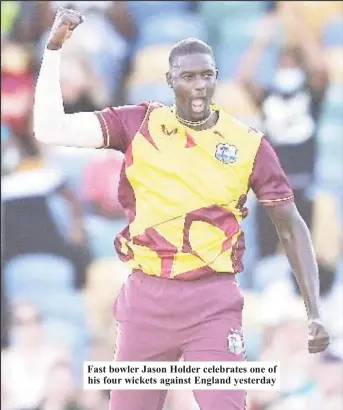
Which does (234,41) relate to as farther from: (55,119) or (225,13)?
(55,119)

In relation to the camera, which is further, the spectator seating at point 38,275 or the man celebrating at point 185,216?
the spectator seating at point 38,275

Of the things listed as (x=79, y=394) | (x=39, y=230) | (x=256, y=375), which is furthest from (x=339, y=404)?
(x=256, y=375)

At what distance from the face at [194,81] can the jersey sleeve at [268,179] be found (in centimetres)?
25

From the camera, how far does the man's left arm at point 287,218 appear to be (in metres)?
4.25

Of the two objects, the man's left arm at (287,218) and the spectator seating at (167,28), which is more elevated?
the spectator seating at (167,28)

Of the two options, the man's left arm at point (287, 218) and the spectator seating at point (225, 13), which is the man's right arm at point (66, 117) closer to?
the man's left arm at point (287, 218)

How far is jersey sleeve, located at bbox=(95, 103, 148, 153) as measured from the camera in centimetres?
421

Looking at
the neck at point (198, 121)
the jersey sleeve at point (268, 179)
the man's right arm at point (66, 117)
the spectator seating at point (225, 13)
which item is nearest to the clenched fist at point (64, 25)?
the man's right arm at point (66, 117)

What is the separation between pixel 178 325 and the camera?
415 centimetres

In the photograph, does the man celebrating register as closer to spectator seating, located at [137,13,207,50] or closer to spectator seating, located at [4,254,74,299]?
spectator seating, located at [4,254,74,299]

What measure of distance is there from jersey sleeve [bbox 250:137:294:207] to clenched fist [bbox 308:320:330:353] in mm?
453

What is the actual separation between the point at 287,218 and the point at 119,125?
2.17 feet

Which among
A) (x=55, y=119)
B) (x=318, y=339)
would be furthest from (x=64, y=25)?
(x=318, y=339)

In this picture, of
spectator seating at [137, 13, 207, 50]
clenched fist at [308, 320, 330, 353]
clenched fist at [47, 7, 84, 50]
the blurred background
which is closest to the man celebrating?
clenched fist at [308, 320, 330, 353]
